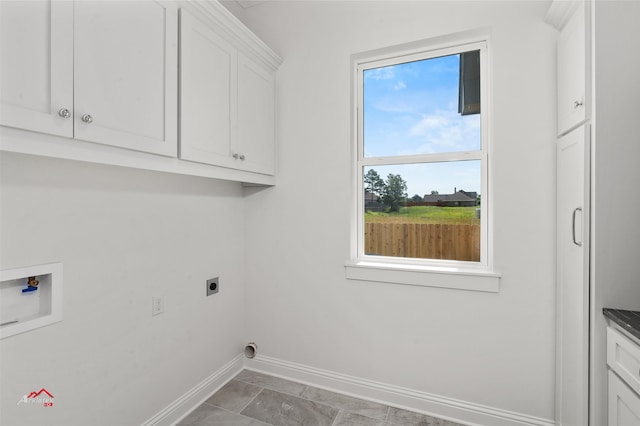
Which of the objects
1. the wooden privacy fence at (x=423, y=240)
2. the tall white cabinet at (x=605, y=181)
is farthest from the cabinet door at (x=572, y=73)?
the wooden privacy fence at (x=423, y=240)

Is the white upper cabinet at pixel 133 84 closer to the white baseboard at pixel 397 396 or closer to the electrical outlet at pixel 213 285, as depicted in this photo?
the electrical outlet at pixel 213 285

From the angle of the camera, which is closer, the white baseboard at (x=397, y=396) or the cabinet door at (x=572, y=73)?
the cabinet door at (x=572, y=73)

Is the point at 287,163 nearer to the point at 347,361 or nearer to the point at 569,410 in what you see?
the point at 347,361

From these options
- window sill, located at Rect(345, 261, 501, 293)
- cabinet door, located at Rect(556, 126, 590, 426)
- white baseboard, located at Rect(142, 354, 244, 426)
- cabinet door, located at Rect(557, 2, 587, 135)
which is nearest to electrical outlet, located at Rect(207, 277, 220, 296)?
white baseboard, located at Rect(142, 354, 244, 426)

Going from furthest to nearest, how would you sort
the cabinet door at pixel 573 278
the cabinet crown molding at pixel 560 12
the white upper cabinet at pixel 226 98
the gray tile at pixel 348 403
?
1. the gray tile at pixel 348 403
2. the white upper cabinet at pixel 226 98
3. the cabinet crown molding at pixel 560 12
4. the cabinet door at pixel 573 278

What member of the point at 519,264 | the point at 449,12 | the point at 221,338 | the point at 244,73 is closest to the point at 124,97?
the point at 244,73

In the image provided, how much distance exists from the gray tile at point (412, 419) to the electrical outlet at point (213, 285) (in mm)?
1376

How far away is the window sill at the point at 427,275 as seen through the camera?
1.75 m

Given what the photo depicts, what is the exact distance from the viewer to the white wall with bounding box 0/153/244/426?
1.17m

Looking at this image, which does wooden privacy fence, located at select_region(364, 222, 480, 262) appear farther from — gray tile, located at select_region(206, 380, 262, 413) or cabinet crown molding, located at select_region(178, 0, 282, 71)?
Result: cabinet crown molding, located at select_region(178, 0, 282, 71)

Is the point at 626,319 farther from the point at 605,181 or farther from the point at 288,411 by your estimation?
the point at 288,411

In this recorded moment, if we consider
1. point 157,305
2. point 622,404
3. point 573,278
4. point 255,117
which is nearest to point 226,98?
point 255,117

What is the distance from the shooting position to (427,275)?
1.87m

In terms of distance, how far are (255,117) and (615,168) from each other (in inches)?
74.2
